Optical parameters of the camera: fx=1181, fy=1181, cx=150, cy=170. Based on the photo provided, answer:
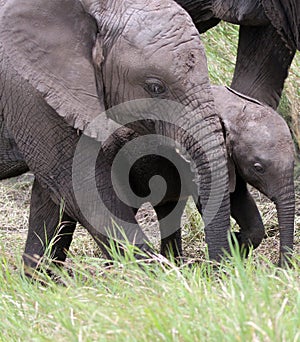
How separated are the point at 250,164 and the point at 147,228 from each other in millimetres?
1264

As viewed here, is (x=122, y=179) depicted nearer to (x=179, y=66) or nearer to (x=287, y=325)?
(x=179, y=66)

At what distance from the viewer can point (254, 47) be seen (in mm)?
4793

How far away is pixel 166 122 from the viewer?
3.78 meters

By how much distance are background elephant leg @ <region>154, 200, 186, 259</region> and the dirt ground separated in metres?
0.18

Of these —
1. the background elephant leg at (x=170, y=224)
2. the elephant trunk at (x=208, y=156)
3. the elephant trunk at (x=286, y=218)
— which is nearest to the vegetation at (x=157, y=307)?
the elephant trunk at (x=208, y=156)

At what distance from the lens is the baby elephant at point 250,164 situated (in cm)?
421

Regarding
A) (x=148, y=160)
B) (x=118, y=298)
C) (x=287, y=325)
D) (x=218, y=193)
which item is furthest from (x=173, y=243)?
(x=287, y=325)

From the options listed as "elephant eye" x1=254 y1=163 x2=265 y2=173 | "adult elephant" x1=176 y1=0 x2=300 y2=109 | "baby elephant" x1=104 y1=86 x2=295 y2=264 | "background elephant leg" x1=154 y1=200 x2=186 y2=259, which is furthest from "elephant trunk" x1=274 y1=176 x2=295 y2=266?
"adult elephant" x1=176 y1=0 x2=300 y2=109

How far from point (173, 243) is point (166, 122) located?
98 cm

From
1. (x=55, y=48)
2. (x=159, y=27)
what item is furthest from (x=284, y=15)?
(x=55, y=48)

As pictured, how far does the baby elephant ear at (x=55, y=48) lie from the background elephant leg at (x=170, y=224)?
0.87 metres

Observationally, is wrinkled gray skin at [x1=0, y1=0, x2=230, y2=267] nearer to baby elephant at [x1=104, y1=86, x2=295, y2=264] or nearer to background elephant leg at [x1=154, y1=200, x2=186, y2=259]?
baby elephant at [x1=104, y1=86, x2=295, y2=264]

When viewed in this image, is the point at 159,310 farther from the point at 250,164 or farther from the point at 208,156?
the point at 250,164

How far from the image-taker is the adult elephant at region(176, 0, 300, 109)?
4594mm
